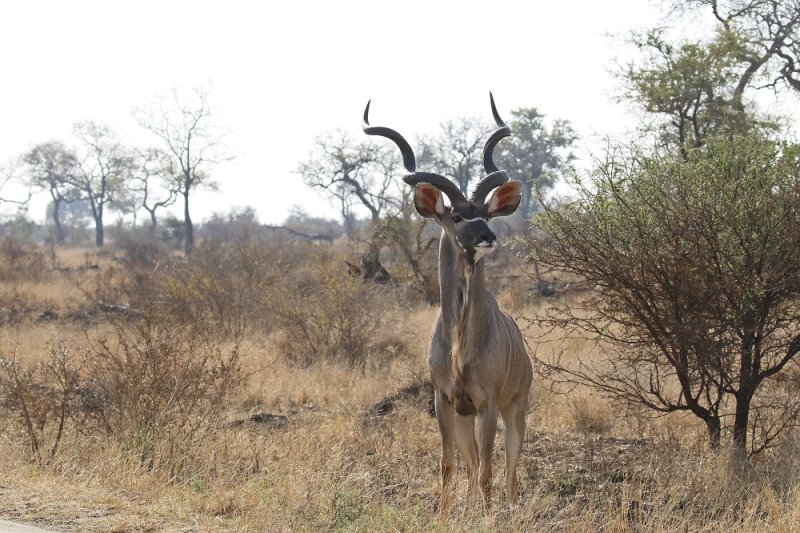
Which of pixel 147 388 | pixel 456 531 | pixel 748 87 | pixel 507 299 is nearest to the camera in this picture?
pixel 456 531

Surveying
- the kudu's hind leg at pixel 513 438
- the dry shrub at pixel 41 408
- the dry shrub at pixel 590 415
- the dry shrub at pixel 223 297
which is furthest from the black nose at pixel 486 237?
the dry shrub at pixel 223 297

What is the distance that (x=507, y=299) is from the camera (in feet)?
57.4

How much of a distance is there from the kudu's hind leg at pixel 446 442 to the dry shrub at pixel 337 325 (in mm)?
6258

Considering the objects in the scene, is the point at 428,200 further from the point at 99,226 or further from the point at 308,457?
the point at 99,226

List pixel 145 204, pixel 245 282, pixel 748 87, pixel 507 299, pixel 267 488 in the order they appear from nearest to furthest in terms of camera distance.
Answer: pixel 267 488 < pixel 245 282 < pixel 507 299 < pixel 748 87 < pixel 145 204

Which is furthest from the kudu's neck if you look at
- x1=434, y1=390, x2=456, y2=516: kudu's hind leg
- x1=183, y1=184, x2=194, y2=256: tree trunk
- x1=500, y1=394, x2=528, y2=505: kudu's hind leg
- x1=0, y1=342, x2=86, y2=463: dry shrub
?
x1=183, y1=184, x2=194, y2=256: tree trunk

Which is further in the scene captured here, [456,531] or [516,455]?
[516,455]

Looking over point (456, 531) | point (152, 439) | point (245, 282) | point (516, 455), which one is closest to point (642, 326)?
point (516, 455)

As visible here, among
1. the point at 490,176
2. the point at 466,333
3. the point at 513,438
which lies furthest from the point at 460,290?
the point at 513,438

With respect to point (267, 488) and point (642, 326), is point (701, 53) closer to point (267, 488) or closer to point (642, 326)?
point (642, 326)

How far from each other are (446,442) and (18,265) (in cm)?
2224

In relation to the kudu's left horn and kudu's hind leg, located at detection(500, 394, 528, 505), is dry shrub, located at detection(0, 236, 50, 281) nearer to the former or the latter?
the kudu's left horn

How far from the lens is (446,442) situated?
5754mm

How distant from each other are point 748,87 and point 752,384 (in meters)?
15.8
